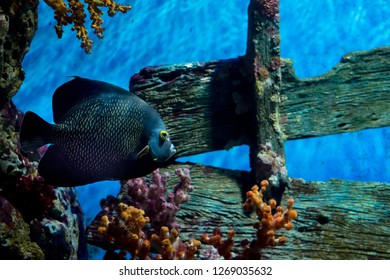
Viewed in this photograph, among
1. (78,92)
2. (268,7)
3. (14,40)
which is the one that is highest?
(268,7)

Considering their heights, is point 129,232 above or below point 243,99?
below

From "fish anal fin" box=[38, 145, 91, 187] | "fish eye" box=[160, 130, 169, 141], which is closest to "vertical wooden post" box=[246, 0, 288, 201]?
"fish eye" box=[160, 130, 169, 141]

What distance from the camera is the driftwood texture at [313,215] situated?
2.67m

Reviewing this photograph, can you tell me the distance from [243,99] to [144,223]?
5.09 feet

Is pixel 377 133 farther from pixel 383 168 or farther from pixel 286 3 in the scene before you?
pixel 286 3

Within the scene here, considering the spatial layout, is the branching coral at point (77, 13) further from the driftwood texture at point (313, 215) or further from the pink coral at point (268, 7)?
the driftwood texture at point (313, 215)

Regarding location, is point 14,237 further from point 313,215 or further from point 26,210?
point 313,215

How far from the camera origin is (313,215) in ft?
9.42

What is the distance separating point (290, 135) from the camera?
3410 mm

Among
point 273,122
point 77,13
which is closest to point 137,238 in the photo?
point 273,122

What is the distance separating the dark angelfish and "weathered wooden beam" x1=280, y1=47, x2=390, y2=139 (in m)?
2.07

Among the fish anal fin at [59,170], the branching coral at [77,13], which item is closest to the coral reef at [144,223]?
the fish anal fin at [59,170]

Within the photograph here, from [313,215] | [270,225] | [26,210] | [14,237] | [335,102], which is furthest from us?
[335,102]

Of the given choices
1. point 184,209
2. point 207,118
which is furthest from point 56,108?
point 207,118
